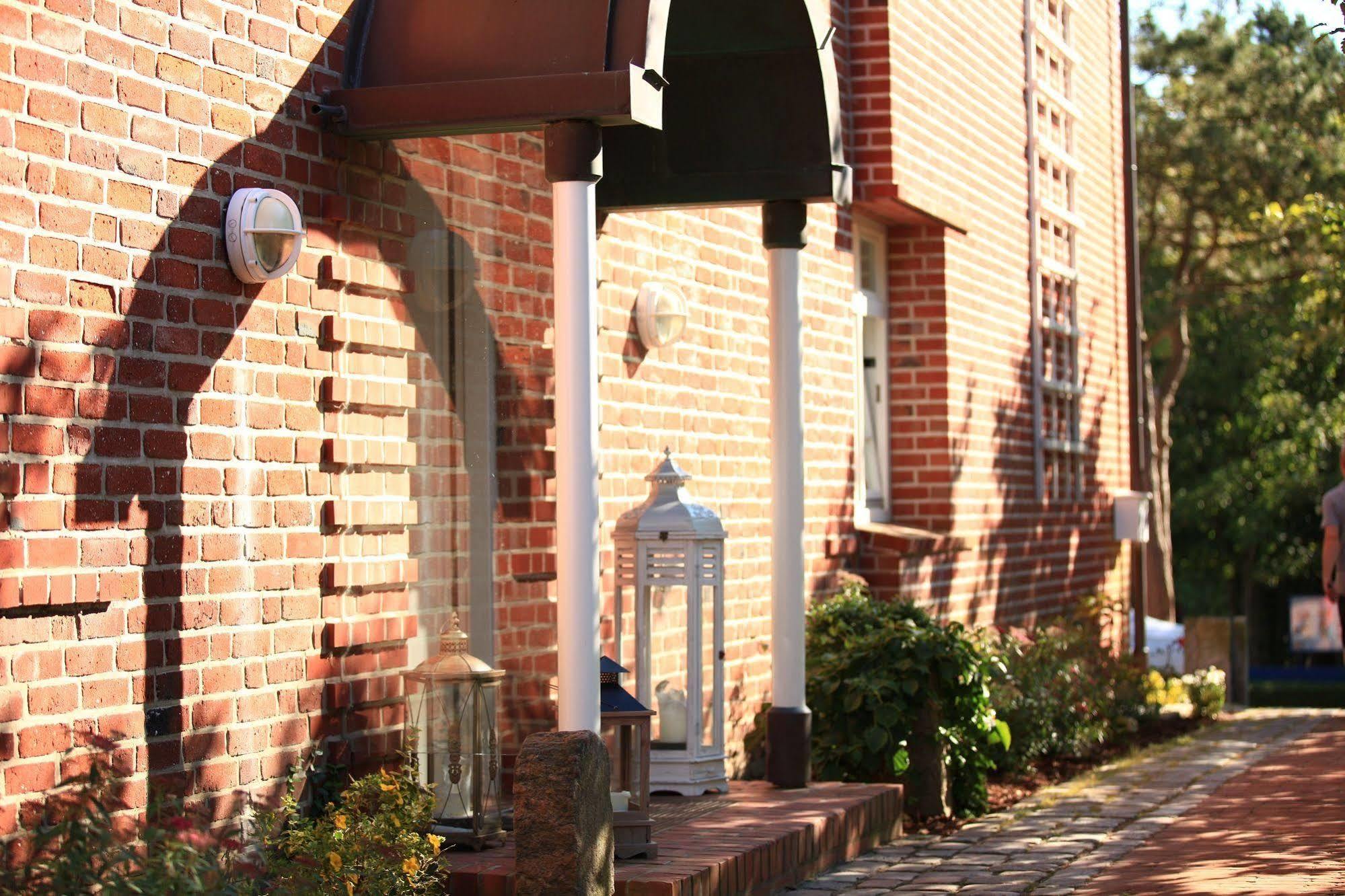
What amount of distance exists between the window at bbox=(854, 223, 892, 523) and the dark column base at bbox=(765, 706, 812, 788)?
330cm

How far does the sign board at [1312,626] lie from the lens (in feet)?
100

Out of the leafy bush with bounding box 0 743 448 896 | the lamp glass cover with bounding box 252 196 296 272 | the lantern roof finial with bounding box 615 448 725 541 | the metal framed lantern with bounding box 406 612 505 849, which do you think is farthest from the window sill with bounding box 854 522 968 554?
the lamp glass cover with bounding box 252 196 296 272

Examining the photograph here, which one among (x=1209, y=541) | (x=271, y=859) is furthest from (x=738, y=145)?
(x=1209, y=541)

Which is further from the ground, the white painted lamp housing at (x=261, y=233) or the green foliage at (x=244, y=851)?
the white painted lamp housing at (x=261, y=233)

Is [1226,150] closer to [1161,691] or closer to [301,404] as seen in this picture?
[1161,691]

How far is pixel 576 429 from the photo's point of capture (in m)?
5.40

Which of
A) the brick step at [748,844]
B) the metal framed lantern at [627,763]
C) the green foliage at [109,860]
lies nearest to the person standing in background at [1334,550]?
the brick step at [748,844]

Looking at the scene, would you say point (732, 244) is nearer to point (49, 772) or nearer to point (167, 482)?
point (167, 482)

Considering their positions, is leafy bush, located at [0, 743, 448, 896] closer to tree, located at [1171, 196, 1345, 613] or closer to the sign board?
tree, located at [1171, 196, 1345, 613]

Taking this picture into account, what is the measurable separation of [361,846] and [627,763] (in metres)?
1.22

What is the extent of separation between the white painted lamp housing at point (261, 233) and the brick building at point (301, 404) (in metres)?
0.06

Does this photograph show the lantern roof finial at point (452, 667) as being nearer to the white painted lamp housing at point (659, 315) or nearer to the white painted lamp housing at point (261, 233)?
the white painted lamp housing at point (261, 233)

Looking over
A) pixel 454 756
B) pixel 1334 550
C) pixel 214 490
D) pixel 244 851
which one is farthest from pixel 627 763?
pixel 1334 550

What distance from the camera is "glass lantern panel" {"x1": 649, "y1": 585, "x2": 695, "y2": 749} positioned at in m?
6.86
